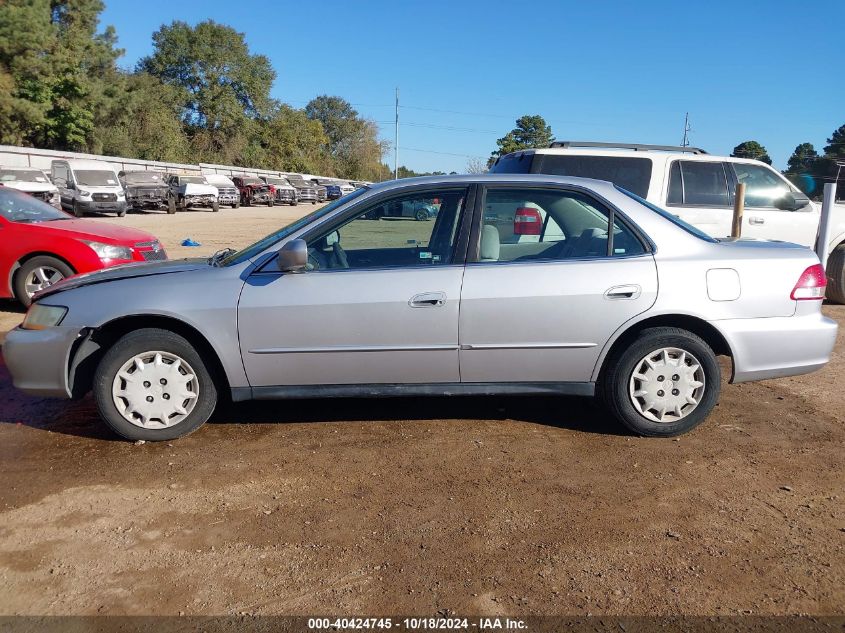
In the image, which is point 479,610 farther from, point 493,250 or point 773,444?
point 773,444

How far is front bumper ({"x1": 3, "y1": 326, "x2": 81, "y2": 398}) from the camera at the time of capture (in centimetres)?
423

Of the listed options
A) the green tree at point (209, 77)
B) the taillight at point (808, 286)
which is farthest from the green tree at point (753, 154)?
the green tree at point (209, 77)

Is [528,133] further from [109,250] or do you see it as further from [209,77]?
[109,250]

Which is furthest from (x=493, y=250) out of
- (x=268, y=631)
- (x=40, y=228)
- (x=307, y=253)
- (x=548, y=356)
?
(x=40, y=228)

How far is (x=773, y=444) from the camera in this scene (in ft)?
14.3

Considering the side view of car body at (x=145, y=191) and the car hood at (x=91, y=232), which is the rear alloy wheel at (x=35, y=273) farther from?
the side view of car body at (x=145, y=191)

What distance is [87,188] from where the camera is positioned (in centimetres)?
2848

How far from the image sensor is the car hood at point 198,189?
121 feet

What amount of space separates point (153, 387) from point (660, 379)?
311 cm

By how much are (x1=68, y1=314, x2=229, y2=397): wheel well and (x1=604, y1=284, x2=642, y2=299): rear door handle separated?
2.40m

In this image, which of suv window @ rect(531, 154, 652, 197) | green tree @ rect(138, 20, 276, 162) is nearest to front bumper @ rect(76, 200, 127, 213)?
suv window @ rect(531, 154, 652, 197)

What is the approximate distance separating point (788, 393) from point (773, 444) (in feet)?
4.25

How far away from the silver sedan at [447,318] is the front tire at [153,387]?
11 mm

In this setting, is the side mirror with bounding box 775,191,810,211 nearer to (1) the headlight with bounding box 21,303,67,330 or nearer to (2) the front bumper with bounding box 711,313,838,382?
(2) the front bumper with bounding box 711,313,838,382
